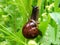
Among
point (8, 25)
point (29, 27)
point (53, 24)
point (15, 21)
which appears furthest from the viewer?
point (8, 25)

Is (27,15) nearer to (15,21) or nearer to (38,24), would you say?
(38,24)

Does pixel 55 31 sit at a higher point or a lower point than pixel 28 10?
lower

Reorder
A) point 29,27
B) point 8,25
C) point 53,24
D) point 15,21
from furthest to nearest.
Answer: point 8,25, point 15,21, point 53,24, point 29,27

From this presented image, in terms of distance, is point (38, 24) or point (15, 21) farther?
point (15, 21)

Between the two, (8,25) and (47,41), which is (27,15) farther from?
(8,25)

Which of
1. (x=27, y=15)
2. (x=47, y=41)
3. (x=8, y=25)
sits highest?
(x=8, y=25)


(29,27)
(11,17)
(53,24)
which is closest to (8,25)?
(11,17)

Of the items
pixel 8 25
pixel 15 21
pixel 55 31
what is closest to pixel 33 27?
pixel 55 31
